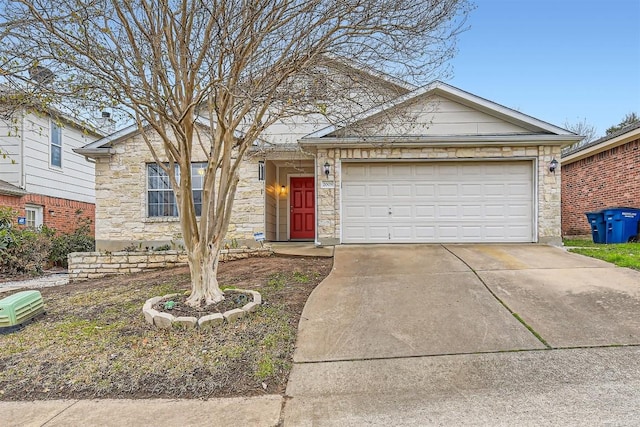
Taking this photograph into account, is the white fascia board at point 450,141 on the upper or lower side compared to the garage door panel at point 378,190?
upper

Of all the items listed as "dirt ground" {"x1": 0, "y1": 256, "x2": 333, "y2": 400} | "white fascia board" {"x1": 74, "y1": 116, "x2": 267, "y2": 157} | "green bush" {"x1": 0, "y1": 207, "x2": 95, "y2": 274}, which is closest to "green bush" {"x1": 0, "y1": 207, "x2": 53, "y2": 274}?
"green bush" {"x1": 0, "y1": 207, "x2": 95, "y2": 274}

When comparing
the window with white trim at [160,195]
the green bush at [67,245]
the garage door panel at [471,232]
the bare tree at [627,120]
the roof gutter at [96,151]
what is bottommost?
the green bush at [67,245]

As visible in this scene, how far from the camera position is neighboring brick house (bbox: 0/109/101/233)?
10977mm

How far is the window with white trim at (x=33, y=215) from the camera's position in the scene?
1149 cm

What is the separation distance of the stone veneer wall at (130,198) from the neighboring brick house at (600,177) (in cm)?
1090

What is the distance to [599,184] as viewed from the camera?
12555mm

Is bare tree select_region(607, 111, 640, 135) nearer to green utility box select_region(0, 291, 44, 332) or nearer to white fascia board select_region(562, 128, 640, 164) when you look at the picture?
white fascia board select_region(562, 128, 640, 164)

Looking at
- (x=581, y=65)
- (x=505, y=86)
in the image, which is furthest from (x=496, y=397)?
(x=581, y=65)

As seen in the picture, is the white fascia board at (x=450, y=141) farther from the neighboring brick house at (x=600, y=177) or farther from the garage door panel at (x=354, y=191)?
the neighboring brick house at (x=600, y=177)

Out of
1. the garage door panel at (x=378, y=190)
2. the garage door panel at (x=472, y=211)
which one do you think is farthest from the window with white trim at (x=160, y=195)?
the garage door panel at (x=472, y=211)

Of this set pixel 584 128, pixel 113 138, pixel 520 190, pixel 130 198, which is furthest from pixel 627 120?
pixel 113 138

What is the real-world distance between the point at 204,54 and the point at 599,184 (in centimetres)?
1362

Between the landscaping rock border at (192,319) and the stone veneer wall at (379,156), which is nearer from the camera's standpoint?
the landscaping rock border at (192,319)

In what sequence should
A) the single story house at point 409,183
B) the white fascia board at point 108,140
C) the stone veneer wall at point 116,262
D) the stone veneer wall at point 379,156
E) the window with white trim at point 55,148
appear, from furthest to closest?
the window with white trim at point 55,148, the white fascia board at point 108,140, the stone veneer wall at point 379,156, the single story house at point 409,183, the stone veneer wall at point 116,262
